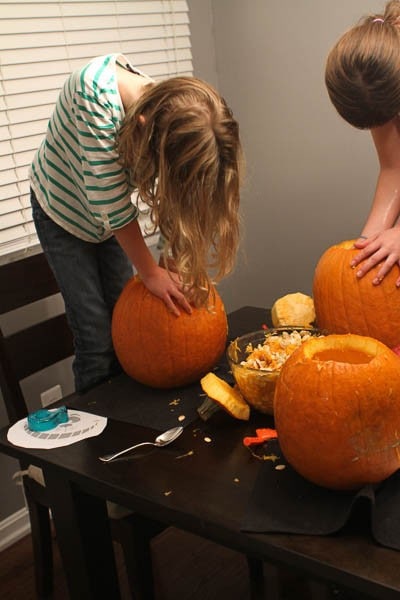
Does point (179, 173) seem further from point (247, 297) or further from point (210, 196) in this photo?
point (247, 297)

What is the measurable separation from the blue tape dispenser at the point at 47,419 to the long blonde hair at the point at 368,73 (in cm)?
70

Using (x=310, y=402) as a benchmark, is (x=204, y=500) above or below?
below

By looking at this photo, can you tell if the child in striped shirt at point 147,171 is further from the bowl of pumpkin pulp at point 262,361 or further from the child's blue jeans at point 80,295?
the bowl of pumpkin pulp at point 262,361

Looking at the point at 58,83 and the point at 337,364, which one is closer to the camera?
the point at 337,364

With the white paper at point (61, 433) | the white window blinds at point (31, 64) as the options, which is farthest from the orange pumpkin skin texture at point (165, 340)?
the white window blinds at point (31, 64)

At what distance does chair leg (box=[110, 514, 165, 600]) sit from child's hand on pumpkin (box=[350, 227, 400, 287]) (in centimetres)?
62

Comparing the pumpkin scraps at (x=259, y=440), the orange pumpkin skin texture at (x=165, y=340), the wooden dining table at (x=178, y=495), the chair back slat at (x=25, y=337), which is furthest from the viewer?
the chair back slat at (x=25, y=337)

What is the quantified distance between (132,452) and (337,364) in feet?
1.16

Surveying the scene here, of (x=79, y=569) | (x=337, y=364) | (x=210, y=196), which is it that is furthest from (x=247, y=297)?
(x=337, y=364)

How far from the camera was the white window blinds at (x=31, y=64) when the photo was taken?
171 cm

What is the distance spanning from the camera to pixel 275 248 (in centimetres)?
245

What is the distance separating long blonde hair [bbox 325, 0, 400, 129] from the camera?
3.54 feet

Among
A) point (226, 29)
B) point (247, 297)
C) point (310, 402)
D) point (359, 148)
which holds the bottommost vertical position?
point (247, 297)

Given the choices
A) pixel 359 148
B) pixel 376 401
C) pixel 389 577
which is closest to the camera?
pixel 389 577
